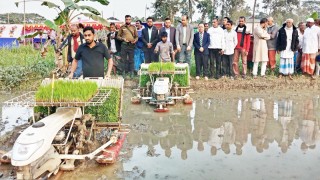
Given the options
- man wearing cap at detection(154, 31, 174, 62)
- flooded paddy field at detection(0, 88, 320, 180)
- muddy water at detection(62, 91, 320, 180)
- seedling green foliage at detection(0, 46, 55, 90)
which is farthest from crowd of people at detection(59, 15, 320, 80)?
muddy water at detection(62, 91, 320, 180)

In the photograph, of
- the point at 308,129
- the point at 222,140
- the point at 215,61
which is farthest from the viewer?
the point at 215,61

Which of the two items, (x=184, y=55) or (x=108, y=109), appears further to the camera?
(x=184, y=55)

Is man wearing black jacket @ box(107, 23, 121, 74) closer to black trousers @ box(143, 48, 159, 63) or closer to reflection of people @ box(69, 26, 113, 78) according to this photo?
black trousers @ box(143, 48, 159, 63)

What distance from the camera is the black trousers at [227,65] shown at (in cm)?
1188

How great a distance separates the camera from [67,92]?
5199 millimetres

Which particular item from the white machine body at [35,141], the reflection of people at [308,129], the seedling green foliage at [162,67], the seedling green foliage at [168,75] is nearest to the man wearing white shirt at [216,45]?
the seedling green foliage at [168,75]

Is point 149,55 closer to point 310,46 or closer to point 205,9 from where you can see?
point 310,46

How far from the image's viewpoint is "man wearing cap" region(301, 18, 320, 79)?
11805mm

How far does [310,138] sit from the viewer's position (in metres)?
6.60

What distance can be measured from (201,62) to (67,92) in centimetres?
716

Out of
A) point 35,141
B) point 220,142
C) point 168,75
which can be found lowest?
point 220,142

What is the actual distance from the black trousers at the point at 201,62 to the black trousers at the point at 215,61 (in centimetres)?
23

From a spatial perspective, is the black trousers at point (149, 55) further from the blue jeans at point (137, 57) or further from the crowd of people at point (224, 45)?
the blue jeans at point (137, 57)

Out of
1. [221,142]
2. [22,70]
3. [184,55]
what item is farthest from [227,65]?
[22,70]
